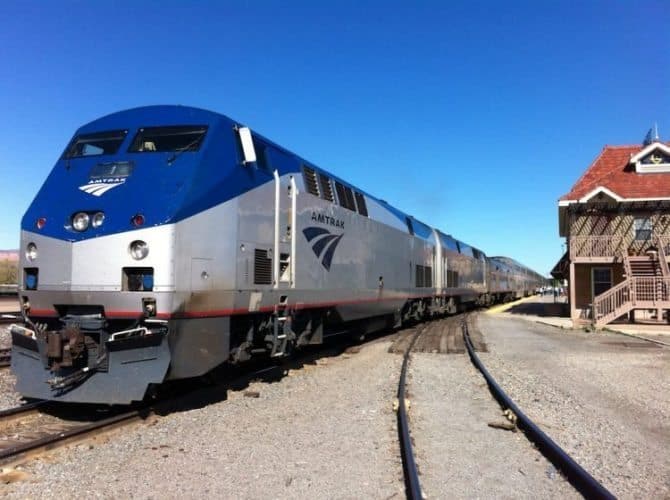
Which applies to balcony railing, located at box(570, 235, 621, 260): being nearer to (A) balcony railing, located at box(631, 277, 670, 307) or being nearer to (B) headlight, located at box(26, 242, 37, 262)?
(A) balcony railing, located at box(631, 277, 670, 307)

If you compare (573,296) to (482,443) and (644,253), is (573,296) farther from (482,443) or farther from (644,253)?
(482,443)

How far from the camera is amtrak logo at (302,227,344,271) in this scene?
9.55 meters

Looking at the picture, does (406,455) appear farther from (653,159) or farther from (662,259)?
(653,159)

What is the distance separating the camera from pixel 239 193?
7.17 m

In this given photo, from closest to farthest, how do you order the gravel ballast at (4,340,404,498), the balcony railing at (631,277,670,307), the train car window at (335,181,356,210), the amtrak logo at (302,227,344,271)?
1. the gravel ballast at (4,340,404,498)
2. the amtrak logo at (302,227,344,271)
3. the train car window at (335,181,356,210)
4. the balcony railing at (631,277,670,307)

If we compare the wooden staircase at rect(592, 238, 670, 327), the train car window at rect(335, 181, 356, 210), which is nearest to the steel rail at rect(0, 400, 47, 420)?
the train car window at rect(335, 181, 356, 210)

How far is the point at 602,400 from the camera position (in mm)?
8055

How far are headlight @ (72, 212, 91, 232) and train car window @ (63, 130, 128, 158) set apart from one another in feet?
3.53

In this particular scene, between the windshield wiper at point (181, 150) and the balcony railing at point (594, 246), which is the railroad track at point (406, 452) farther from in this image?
the balcony railing at point (594, 246)

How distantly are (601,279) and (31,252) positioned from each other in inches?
993

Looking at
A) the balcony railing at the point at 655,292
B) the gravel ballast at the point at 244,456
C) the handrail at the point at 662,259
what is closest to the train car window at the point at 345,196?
the gravel ballast at the point at 244,456

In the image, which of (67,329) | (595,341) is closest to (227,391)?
(67,329)

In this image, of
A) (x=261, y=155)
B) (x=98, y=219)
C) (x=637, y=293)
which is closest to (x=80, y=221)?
(x=98, y=219)

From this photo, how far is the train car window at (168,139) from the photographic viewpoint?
6.82m
